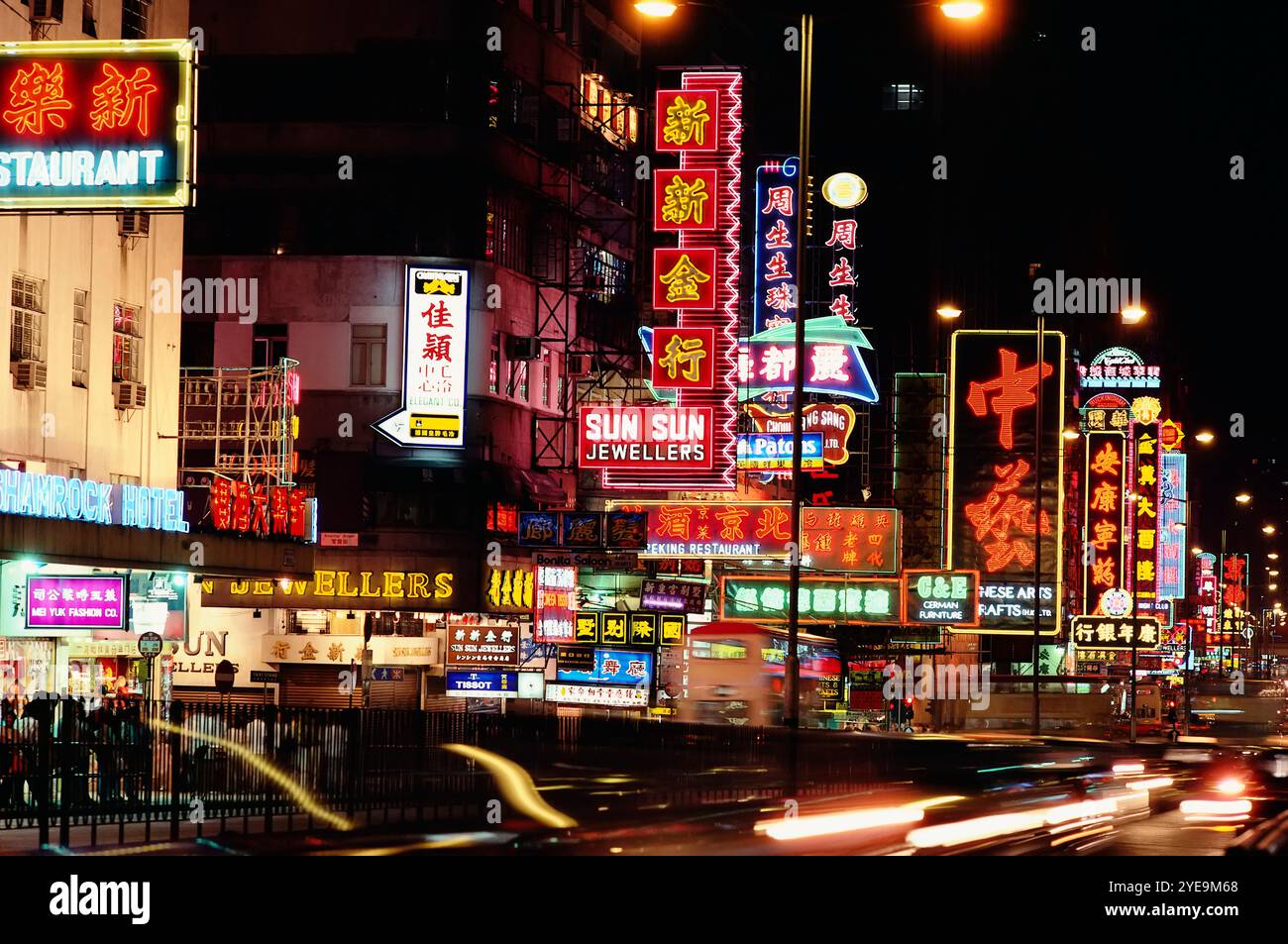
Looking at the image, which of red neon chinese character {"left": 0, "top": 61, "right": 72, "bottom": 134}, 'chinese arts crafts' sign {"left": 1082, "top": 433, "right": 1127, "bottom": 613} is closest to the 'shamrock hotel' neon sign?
red neon chinese character {"left": 0, "top": 61, "right": 72, "bottom": 134}

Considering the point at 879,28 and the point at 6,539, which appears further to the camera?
the point at 879,28

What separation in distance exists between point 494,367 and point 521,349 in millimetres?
961

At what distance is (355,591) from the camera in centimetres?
5144

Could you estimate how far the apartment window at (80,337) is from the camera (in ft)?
116

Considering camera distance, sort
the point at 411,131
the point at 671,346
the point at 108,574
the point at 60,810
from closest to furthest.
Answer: the point at 60,810 → the point at 108,574 → the point at 671,346 → the point at 411,131

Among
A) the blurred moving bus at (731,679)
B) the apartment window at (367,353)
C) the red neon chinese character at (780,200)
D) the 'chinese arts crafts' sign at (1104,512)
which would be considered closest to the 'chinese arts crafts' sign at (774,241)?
the red neon chinese character at (780,200)

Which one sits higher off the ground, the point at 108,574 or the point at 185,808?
Result: the point at 108,574

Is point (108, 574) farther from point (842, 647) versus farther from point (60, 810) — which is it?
point (842, 647)

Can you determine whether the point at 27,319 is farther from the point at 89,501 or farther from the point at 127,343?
the point at 89,501

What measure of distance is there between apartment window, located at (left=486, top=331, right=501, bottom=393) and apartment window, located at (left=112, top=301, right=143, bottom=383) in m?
16.4

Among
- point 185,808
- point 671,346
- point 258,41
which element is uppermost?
point 258,41

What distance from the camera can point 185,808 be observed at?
25.5 meters
